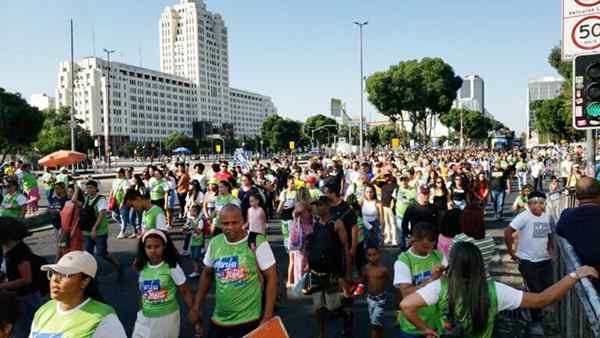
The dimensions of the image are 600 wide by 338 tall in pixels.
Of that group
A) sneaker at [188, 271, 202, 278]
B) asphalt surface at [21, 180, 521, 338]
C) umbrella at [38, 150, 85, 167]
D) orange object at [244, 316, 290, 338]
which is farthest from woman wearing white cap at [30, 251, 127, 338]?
umbrella at [38, 150, 85, 167]

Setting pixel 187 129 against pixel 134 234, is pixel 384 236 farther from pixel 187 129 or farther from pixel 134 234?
pixel 187 129

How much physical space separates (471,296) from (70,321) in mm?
2128

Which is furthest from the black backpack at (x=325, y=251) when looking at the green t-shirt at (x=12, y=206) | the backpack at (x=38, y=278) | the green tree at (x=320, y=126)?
the green tree at (x=320, y=126)

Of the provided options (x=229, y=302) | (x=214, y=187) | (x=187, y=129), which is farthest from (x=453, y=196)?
(x=187, y=129)

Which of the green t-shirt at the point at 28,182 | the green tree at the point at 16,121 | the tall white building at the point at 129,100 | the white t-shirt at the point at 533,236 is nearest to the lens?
the white t-shirt at the point at 533,236

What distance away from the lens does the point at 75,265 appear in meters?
2.71

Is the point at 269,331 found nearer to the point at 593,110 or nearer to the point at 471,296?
the point at 471,296

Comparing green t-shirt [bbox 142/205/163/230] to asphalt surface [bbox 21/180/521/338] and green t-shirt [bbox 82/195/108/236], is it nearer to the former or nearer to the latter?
asphalt surface [bbox 21/180/521/338]

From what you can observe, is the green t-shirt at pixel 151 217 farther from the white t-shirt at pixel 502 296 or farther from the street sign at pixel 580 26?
the street sign at pixel 580 26

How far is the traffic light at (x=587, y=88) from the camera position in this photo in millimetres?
5367

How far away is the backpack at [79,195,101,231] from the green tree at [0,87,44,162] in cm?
4534

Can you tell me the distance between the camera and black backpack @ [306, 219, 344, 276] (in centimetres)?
541

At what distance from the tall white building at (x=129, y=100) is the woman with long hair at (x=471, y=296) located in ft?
438

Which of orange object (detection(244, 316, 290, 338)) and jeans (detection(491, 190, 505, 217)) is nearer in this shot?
orange object (detection(244, 316, 290, 338))
